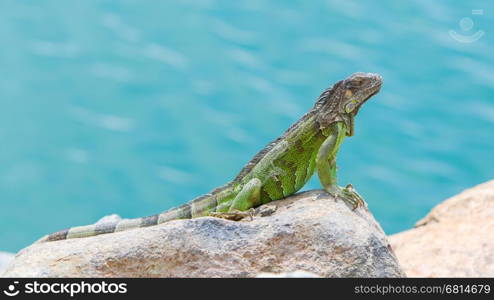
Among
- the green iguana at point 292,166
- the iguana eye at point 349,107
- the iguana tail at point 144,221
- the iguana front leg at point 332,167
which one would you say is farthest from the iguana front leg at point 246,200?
the iguana eye at point 349,107

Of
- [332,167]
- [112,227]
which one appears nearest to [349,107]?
[332,167]

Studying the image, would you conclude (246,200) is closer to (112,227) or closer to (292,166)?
(292,166)

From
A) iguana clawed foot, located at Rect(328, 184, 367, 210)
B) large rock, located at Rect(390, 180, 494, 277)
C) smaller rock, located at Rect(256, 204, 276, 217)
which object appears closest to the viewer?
smaller rock, located at Rect(256, 204, 276, 217)

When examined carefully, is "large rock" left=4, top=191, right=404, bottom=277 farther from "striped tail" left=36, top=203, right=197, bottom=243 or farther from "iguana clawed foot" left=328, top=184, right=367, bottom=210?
"striped tail" left=36, top=203, right=197, bottom=243

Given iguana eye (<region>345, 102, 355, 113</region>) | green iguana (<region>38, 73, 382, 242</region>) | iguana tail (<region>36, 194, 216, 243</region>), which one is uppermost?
iguana eye (<region>345, 102, 355, 113</region>)

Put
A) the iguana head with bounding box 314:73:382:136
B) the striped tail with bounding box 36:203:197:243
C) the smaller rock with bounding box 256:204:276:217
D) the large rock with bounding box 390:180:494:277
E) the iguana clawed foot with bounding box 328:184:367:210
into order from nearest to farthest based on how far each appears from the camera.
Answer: the smaller rock with bounding box 256:204:276:217, the iguana clawed foot with bounding box 328:184:367:210, the striped tail with bounding box 36:203:197:243, the iguana head with bounding box 314:73:382:136, the large rock with bounding box 390:180:494:277

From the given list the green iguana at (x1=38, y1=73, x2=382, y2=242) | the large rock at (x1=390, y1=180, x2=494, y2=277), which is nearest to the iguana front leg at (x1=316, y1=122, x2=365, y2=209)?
the green iguana at (x1=38, y1=73, x2=382, y2=242)

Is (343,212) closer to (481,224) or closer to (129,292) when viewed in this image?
(129,292)
